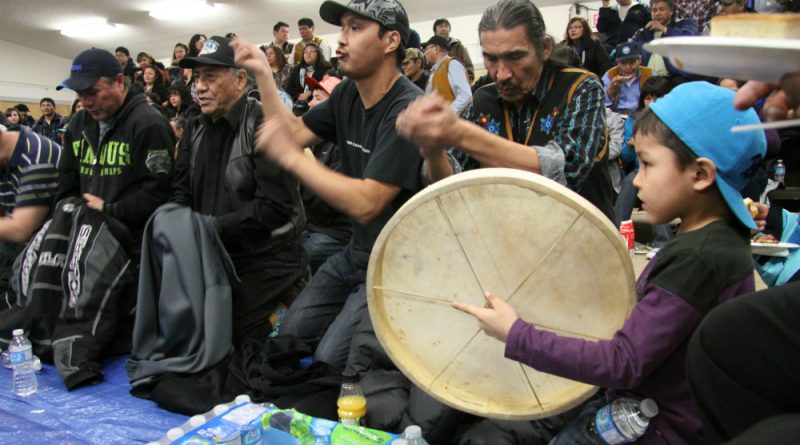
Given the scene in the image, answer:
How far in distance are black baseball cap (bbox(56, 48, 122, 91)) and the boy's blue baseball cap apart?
9.32 ft

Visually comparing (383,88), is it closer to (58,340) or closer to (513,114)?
(513,114)

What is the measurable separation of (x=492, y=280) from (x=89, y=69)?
263cm

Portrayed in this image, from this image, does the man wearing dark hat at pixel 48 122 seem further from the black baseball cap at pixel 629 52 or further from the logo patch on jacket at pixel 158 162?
the black baseball cap at pixel 629 52

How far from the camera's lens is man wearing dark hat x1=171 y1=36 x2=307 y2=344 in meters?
2.74

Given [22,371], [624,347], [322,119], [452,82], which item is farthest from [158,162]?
[452,82]

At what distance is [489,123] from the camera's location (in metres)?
2.12

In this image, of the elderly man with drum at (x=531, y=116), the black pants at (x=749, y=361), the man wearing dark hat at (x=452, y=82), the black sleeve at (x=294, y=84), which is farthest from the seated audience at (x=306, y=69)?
the black pants at (x=749, y=361)

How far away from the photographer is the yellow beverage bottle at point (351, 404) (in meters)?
2.00

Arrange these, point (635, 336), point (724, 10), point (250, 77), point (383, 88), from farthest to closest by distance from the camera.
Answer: point (724, 10)
point (250, 77)
point (383, 88)
point (635, 336)

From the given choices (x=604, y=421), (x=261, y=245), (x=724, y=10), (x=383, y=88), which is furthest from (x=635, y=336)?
(x=724, y=10)

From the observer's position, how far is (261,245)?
113 inches

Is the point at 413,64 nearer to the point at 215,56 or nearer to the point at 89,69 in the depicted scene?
the point at 215,56

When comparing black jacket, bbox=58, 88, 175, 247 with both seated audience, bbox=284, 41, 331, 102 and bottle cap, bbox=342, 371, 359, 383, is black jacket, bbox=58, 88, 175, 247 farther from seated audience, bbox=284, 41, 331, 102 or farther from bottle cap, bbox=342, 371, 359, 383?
seated audience, bbox=284, 41, 331, 102

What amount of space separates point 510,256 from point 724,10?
5211mm
